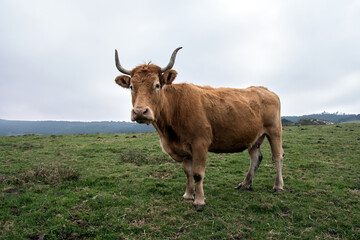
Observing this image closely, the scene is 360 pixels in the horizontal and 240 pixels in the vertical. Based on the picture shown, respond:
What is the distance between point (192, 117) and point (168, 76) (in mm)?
1155

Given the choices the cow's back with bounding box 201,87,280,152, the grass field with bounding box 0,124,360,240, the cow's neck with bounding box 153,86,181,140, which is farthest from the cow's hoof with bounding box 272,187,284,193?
the cow's neck with bounding box 153,86,181,140

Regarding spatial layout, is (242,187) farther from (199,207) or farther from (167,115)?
(167,115)

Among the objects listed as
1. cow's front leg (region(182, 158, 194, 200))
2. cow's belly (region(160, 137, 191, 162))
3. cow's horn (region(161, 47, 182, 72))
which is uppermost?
cow's horn (region(161, 47, 182, 72))

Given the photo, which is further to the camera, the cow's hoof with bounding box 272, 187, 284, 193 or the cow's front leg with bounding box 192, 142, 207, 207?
the cow's hoof with bounding box 272, 187, 284, 193

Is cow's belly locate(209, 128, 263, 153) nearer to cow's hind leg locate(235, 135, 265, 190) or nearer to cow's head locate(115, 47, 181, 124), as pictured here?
cow's hind leg locate(235, 135, 265, 190)

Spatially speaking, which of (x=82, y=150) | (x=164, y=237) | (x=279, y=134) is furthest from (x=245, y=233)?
(x=82, y=150)

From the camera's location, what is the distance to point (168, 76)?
215 inches

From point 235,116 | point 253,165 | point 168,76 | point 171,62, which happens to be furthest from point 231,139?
point 171,62

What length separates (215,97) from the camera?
21.1ft

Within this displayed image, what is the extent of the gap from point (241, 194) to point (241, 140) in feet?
5.07

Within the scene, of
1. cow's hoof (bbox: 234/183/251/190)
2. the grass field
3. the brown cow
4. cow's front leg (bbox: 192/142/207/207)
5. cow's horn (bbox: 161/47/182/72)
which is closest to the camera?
the grass field

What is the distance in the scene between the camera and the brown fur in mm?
5270

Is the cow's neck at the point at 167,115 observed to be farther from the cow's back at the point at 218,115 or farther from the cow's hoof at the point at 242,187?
the cow's hoof at the point at 242,187

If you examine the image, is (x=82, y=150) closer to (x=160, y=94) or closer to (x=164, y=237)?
(x=160, y=94)
